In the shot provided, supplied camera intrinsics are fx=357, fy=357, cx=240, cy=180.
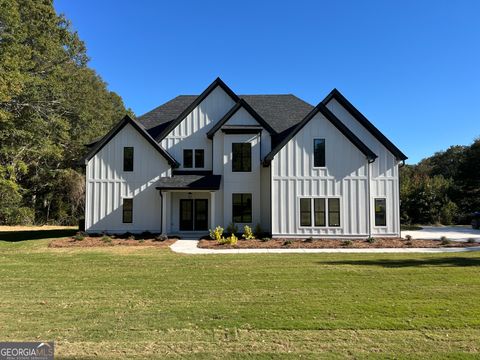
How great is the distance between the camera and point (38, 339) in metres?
5.54

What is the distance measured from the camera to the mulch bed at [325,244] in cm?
1714

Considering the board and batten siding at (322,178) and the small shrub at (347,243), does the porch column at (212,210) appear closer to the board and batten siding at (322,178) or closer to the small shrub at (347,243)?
the board and batten siding at (322,178)

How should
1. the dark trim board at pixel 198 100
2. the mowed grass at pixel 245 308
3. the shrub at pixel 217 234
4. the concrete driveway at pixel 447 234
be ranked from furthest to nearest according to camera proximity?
1. the dark trim board at pixel 198 100
2. the concrete driveway at pixel 447 234
3. the shrub at pixel 217 234
4. the mowed grass at pixel 245 308

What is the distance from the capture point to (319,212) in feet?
65.0

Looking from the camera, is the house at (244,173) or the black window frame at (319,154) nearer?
the house at (244,173)

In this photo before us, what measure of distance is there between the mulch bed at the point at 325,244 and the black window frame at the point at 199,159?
19.7 feet

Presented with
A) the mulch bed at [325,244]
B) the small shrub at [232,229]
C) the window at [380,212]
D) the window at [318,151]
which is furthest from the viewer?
the small shrub at [232,229]

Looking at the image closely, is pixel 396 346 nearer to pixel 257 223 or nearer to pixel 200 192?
pixel 257 223

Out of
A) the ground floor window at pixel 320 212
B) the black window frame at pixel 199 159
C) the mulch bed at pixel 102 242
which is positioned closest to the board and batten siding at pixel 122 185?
the black window frame at pixel 199 159

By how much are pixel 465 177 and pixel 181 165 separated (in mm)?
30613

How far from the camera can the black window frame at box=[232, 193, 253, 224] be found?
22.0 m

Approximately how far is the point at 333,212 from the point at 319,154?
3.32 m

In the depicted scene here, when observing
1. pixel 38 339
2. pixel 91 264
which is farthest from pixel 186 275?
pixel 38 339

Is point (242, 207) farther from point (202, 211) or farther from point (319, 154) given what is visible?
point (319, 154)
